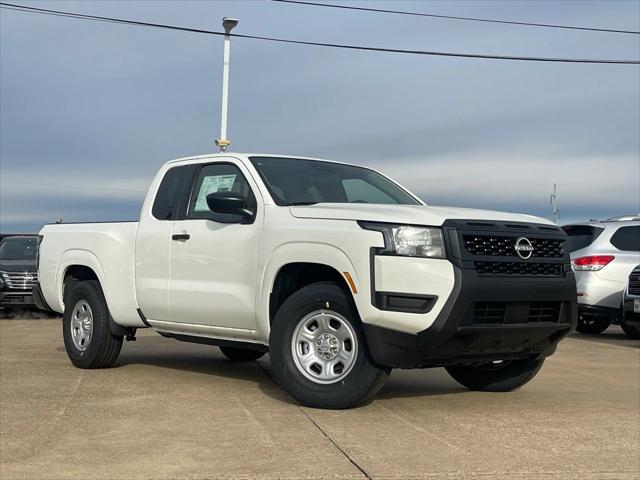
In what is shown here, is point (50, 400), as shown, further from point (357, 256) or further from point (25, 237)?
point (25, 237)

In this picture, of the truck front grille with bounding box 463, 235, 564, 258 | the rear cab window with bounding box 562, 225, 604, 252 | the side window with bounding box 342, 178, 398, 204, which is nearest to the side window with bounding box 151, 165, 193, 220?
the side window with bounding box 342, 178, 398, 204

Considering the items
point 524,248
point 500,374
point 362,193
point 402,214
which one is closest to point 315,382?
point 402,214

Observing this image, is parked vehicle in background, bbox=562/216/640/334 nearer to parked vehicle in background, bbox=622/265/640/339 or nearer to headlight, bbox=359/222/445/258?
parked vehicle in background, bbox=622/265/640/339

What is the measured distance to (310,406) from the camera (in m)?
6.47

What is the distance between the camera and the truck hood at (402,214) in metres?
6.15

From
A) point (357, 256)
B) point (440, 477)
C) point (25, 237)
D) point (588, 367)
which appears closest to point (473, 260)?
point (357, 256)

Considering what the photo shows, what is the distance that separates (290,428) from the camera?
5781mm

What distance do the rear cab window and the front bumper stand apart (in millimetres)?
7329

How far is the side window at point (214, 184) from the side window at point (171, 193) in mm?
174

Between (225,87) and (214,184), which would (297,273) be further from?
(225,87)

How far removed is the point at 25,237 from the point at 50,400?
13.2m

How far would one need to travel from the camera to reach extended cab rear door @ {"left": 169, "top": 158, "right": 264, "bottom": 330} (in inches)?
281

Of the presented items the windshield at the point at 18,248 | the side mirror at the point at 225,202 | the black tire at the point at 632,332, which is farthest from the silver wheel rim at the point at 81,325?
the windshield at the point at 18,248

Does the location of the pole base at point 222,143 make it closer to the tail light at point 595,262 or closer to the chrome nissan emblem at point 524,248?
the tail light at point 595,262
